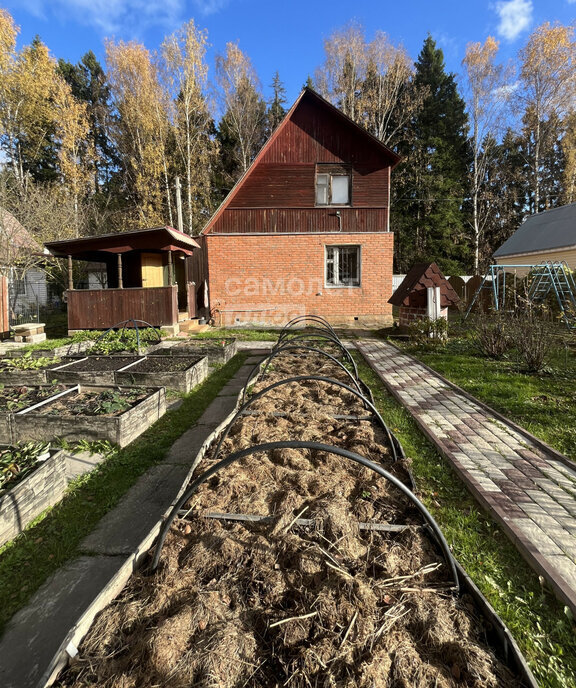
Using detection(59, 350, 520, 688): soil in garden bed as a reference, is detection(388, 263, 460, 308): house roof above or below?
above

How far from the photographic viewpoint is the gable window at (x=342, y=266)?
14.6 m

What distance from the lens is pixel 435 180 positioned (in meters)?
→ 29.5

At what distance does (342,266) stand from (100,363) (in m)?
9.91

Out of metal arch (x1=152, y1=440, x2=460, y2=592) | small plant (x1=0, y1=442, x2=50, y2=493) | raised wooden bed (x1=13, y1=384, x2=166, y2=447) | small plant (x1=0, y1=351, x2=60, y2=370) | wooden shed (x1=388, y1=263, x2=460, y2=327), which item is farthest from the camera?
wooden shed (x1=388, y1=263, x2=460, y2=327)

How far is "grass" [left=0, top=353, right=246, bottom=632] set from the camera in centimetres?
241

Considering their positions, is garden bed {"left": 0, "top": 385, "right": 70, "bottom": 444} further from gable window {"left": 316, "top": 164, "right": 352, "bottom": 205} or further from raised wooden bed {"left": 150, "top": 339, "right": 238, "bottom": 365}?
gable window {"left": 316, "top": 164, "right": 352, "bottom": 205}

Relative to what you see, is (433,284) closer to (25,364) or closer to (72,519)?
(25,364)

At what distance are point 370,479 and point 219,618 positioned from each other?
1575 mm

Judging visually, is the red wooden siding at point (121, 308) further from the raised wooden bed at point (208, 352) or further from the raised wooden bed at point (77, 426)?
the raised wooden bed at point (77, 426)

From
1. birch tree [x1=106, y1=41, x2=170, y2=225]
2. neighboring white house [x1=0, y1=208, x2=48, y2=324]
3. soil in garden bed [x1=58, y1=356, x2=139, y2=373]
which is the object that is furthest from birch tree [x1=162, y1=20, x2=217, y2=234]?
soil in garden bed [x1=58, y1=356, x2=139, y2=373]

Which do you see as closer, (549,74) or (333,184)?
(333,184)

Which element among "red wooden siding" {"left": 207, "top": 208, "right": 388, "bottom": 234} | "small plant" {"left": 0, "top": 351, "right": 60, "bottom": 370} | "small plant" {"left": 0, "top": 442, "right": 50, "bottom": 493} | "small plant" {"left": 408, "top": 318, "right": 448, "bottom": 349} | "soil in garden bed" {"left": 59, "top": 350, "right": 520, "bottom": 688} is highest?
"red wooden siding" {"left": 207, "top": 208, "right": 388, "bottom": 234}

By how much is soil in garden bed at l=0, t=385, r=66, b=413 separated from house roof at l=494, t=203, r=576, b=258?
845 inches


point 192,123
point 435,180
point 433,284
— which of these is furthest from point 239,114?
point 433,284
